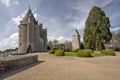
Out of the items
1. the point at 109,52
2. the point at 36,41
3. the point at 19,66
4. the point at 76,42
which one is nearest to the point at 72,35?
the point at 76,42

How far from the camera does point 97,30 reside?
34.9m

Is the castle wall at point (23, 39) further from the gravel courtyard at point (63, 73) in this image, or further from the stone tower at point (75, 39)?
the gravel courtyard at point (63, 73)

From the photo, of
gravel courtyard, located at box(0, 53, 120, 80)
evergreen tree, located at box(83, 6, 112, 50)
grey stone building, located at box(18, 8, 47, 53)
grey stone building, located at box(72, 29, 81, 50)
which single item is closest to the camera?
gravel courtyard, located at box(0, 53, 120, 80)

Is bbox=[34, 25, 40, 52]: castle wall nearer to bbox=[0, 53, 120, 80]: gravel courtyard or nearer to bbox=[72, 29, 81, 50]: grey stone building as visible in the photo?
bbox=[72, 29, 81, 50]: grey stone building

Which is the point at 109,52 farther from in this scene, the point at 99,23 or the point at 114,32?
the point at 114,32

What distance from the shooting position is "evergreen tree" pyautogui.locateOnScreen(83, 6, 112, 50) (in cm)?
3419

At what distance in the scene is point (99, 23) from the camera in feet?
117

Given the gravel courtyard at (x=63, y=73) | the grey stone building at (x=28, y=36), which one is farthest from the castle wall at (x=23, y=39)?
the gravel courtyard at (x=63, y=73)

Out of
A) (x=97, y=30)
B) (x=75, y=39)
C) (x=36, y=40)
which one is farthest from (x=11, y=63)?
(x=75, y=39)

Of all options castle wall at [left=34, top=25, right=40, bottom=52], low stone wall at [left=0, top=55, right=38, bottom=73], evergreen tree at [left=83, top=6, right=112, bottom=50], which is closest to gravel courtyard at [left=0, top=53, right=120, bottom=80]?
low stone wall at [left=0, top=55, right=38, bottom=73]

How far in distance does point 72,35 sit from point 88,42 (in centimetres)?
3001

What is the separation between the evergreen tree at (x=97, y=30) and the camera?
34188mm

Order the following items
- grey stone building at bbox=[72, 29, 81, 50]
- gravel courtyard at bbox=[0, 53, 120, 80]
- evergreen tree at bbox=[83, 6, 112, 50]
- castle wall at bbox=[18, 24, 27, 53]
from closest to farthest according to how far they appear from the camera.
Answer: gravel courtyard at bbox=[0, 53, 120, 80] → evergreen tree at bbox=[83, 6, 112, 50] → castle wall at bbox=[18, 24, 27, 53] → grey stone building at bbox=[72, 29, 81, 50]

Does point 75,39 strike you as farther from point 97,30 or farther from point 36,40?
point 97,30
